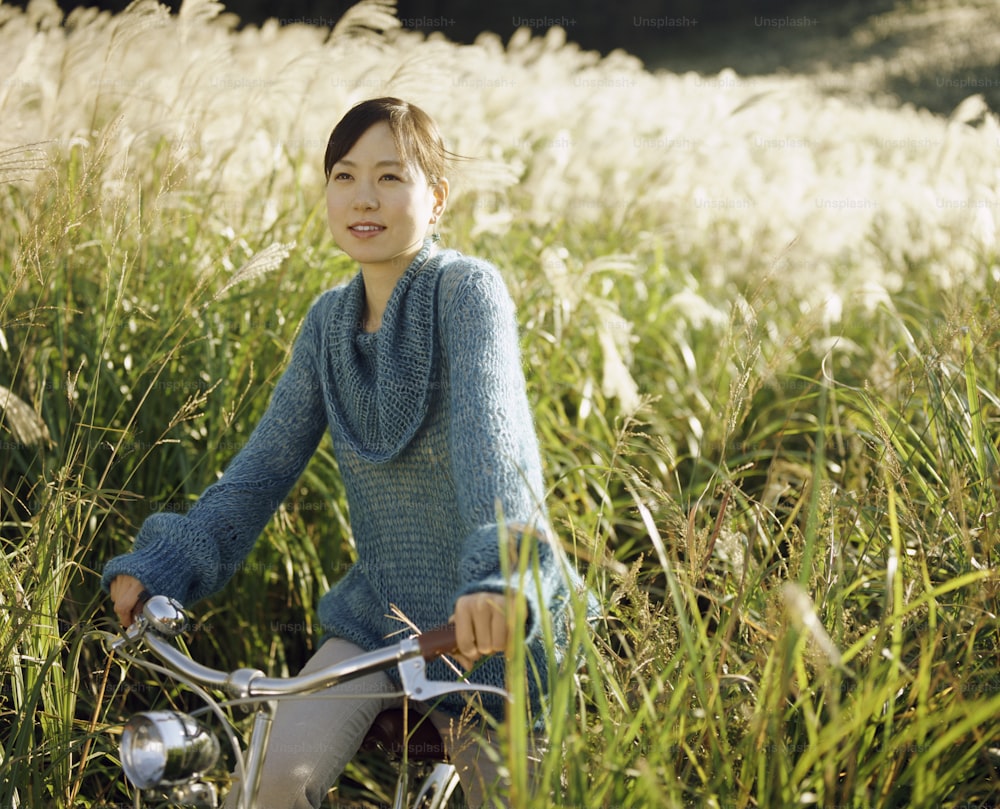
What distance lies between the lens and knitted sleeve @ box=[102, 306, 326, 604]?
1.81m

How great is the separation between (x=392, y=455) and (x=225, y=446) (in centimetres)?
103

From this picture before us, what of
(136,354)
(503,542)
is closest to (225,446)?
(136,354)

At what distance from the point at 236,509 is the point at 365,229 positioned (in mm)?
559

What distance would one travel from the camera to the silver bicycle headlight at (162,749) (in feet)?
4.25

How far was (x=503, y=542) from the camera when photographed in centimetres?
130

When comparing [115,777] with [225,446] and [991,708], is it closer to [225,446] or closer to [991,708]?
[225,446]

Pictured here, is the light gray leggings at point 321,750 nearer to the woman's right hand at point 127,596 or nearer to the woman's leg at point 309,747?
the woman's leg at point 309,747

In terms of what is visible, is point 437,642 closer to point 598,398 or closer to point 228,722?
point 228,722

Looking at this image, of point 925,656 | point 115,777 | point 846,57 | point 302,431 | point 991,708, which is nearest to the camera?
point 991,708

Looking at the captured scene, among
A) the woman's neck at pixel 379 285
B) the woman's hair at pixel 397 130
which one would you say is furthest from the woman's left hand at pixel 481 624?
the woman's hair at pixel 397 130

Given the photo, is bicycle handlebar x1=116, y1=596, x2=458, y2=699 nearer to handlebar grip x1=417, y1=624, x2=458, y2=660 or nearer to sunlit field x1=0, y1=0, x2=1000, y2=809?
handlebar grip x1=417, y1=624, x2=458, y2=660

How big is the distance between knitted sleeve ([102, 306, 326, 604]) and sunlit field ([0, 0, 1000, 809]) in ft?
0.62

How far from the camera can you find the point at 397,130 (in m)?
1.93

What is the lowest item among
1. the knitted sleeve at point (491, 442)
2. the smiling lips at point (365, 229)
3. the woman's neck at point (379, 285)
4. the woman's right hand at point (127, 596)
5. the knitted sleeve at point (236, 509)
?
the woman's right hand at point (127, 596)
